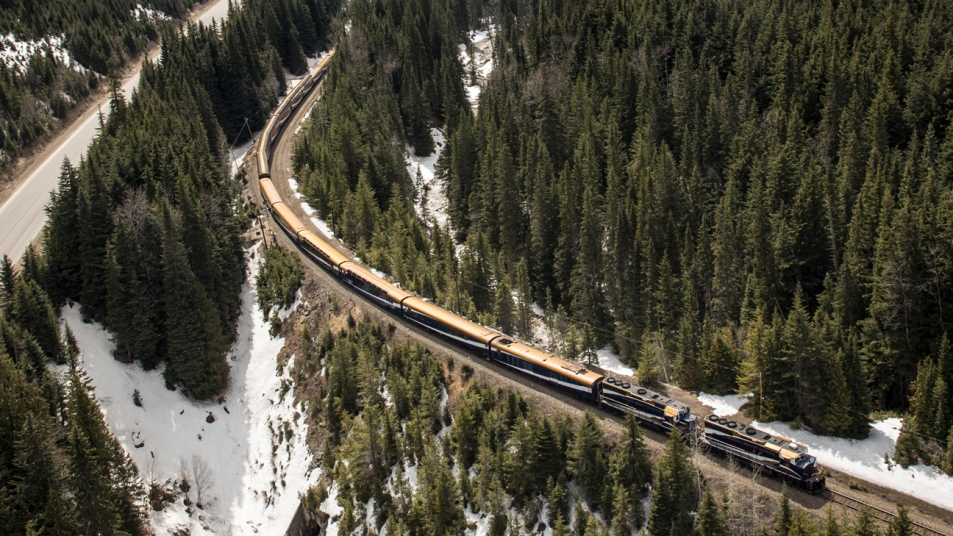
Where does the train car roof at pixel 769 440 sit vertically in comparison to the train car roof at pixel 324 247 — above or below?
above

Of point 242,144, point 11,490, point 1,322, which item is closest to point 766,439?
point 11,490

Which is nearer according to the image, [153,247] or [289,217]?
[153,247]

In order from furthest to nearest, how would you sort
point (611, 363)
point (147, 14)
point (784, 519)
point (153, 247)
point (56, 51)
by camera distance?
point (147, 14) < point (56, 51) < point (611, 363) < point (153, 247) < point (784, 519)

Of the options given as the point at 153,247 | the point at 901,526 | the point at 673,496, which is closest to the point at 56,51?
the point at 153,247

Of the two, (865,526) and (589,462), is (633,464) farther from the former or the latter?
(865,526)

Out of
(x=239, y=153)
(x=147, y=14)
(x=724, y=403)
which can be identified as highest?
(x=147, y=14)

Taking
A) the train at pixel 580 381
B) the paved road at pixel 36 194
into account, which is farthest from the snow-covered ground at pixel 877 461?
the paved road at pixel 36 194

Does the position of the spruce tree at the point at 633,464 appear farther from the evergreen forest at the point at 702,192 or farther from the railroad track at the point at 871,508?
the railroad track at the point at 871,508
